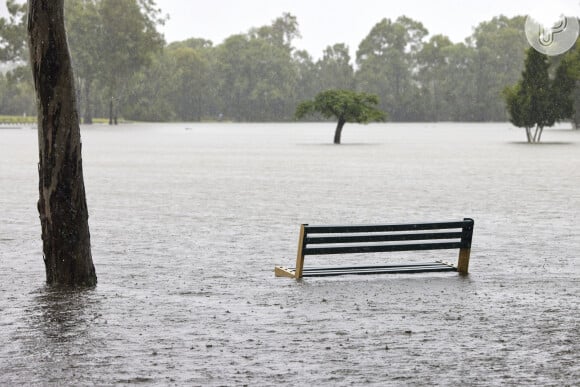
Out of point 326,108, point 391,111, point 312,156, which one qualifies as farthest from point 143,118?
point 312,156

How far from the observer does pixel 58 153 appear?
10.9 meters

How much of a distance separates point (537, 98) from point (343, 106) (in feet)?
45.1

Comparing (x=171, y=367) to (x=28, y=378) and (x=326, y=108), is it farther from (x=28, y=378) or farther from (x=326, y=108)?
(x=326, y=108)

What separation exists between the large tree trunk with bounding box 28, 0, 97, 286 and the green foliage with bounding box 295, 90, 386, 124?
4622cm

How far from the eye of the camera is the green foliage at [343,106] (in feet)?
188

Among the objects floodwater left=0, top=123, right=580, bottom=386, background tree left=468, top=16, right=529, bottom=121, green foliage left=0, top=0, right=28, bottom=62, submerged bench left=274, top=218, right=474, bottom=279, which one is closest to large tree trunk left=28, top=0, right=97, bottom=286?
floodwater left=0, top=123, right=580, bottom=386

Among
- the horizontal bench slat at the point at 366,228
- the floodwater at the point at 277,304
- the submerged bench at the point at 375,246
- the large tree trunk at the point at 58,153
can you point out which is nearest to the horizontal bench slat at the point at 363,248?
the submerged bench at the point at 375,246

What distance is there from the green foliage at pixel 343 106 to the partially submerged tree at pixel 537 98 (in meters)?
10.9

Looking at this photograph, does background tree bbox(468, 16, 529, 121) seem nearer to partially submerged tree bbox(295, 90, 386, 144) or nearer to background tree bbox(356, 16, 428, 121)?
background tree bbox(356, 16, 428, 121)

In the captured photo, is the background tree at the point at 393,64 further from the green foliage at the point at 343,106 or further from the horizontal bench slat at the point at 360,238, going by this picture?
the horizontal bench slat at the point at 360,238

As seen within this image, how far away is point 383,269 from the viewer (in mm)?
12047

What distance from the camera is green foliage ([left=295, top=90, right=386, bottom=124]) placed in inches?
2259

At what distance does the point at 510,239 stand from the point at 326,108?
141ft

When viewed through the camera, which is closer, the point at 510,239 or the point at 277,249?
the point at 277,249
